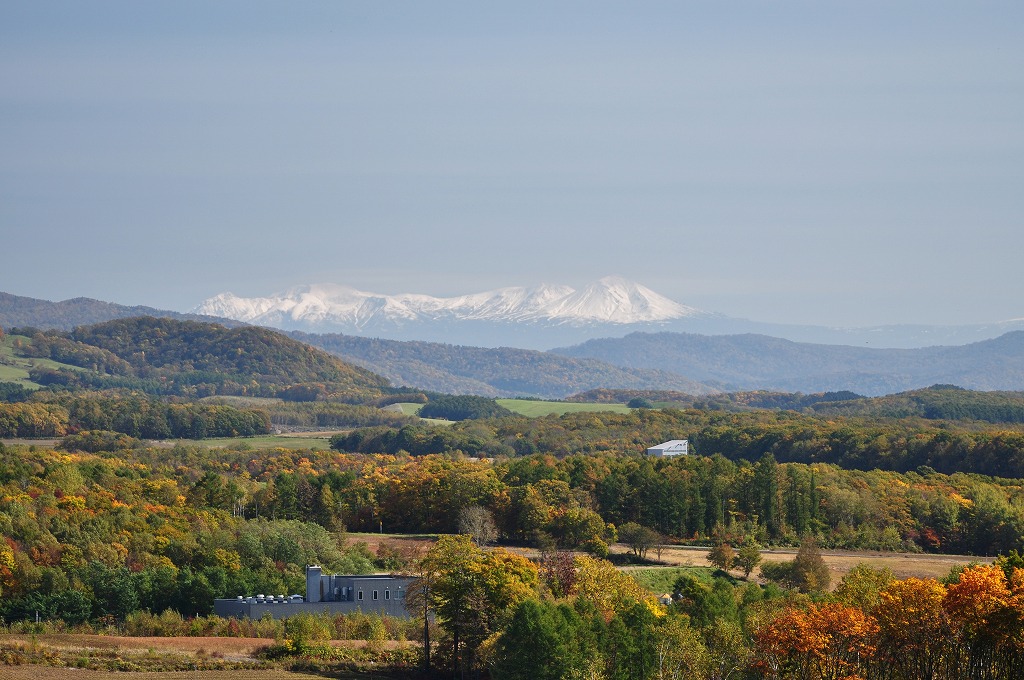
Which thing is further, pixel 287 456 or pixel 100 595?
pixel 287 456

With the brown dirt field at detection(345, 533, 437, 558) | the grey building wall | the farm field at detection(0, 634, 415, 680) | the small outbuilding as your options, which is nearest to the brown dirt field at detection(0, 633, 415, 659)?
the farm field at detection(0, 634, 415, 680)

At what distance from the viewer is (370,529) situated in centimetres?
11594

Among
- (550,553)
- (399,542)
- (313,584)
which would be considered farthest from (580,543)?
(313,584)

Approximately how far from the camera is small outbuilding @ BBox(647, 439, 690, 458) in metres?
161

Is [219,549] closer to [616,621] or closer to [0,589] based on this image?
[0,589]

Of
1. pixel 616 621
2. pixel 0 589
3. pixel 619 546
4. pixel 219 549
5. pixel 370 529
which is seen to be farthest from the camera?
pixel 370 529

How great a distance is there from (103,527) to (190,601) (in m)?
14.3

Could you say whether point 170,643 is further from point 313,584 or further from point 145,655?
point 313,584

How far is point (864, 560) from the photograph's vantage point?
9919cm

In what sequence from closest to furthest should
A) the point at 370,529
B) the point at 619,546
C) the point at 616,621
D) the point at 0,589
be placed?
the point at 616,621 → the point at 0,589 → the point at 619,546 → the point at 370,529

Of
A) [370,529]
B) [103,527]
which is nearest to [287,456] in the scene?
[370,529]

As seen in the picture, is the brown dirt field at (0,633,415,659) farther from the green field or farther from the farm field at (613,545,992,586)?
the farm field at (613,545,992,586)

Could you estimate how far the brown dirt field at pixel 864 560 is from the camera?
93312mm

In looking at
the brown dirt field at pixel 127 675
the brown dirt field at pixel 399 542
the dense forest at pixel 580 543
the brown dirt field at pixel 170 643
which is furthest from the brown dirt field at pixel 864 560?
the brown dirt field at pixel 127 675
